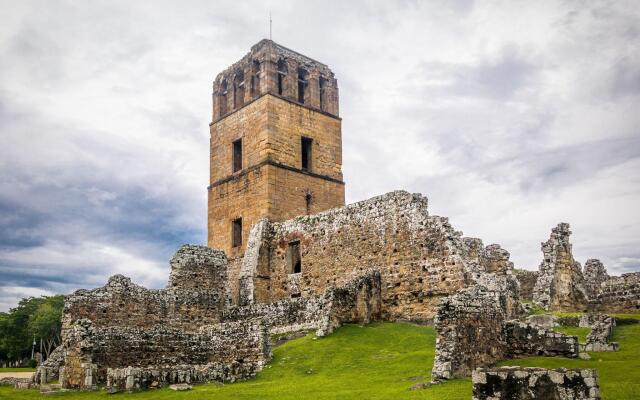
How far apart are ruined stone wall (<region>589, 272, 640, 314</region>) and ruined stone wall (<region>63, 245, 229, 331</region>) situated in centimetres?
1505

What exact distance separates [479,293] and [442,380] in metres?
3.21

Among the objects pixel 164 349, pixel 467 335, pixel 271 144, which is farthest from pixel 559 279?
pixel 271 144

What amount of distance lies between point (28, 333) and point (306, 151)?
143 feet

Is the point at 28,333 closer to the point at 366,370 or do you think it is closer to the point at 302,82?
the point at 302,82

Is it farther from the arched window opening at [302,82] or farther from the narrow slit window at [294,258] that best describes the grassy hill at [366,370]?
the arched window opening at [302,82]

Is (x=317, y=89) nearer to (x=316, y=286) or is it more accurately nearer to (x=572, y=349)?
(x=316, y=286)

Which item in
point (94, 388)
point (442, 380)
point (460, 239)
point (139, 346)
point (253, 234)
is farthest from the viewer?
point (253, 234)

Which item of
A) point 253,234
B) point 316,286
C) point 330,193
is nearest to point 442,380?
point 316,286

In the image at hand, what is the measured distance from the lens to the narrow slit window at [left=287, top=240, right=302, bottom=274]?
98.7 ft

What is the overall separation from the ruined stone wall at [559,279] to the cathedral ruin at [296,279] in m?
0.06

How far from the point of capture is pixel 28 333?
65.7 metres

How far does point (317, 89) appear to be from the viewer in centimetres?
3797

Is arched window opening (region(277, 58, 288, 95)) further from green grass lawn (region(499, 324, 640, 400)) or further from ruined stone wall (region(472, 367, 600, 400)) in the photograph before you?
ruined stone wall (region(472, 367, 600, 400))

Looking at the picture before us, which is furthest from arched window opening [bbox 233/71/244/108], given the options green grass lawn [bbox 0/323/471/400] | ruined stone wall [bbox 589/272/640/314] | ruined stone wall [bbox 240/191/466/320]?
ruined stone wall [bbox 589/272/640/314]
